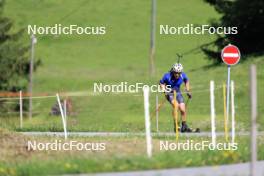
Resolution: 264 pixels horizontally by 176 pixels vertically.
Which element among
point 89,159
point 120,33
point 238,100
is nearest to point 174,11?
point 120,33

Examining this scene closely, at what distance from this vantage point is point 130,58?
3095 inches

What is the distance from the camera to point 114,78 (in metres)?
64.9

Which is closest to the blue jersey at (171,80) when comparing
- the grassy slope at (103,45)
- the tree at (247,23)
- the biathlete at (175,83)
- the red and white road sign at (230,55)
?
the biathlete at (175,83)

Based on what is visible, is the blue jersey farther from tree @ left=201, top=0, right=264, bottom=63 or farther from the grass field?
tree @ left=201, top=0, right=264, bottom=63

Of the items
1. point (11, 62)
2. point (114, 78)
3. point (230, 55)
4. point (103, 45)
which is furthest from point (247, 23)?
point (103, 45)

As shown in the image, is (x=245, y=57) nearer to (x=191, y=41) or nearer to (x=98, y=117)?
(x=98, y=117)

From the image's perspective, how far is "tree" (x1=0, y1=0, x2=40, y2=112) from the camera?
6075 centimetres

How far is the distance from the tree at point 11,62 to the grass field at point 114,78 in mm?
1913

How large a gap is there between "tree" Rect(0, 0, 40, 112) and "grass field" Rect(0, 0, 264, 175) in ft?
6.28

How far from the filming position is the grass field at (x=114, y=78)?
1397cm

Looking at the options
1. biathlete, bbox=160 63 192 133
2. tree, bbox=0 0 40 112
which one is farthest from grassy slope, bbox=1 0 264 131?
biathlete, bbox=160 63 192 133

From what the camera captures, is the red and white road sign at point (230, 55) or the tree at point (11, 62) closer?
the red and white road sign at point (230, 55)

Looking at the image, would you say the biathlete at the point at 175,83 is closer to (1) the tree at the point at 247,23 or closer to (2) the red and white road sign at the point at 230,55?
(2) the red and white road sign at the point at 230,55

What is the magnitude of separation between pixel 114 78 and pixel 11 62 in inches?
322
